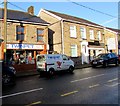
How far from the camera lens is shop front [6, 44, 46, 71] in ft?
78.2

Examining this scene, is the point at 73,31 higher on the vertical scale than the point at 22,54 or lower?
higher

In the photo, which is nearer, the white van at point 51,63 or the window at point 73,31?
the white van at point 51,63

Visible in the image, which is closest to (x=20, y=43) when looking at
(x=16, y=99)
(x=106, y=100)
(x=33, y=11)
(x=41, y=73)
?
(x=41, y=73)

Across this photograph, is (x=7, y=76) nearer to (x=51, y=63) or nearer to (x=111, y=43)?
(x=51, y=63)

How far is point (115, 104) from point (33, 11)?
86.6 feet

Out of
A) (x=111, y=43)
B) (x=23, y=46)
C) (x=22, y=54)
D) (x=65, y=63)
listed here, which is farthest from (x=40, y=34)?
(x=111, y=43)

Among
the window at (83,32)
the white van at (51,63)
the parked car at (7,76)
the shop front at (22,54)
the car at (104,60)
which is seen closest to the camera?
the parked car at (7,76)

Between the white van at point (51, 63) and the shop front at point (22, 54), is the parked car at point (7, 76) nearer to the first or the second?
the white van at point (51, 63)

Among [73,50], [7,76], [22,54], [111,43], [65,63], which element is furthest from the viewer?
[111,43]

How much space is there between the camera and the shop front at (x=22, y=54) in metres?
23.8

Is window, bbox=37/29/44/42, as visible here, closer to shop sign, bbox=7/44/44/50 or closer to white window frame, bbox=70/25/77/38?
shop sign, bbox=7/44/44/50

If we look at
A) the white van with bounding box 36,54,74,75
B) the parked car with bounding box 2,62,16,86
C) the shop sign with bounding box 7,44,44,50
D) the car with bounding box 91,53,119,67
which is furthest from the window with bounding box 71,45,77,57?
the parked car with bounding box 2,62,16,86

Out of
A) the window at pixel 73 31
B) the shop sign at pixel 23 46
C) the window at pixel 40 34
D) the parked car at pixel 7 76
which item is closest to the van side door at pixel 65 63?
the parked car at pixel 7 76

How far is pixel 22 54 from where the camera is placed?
82.4 feet
